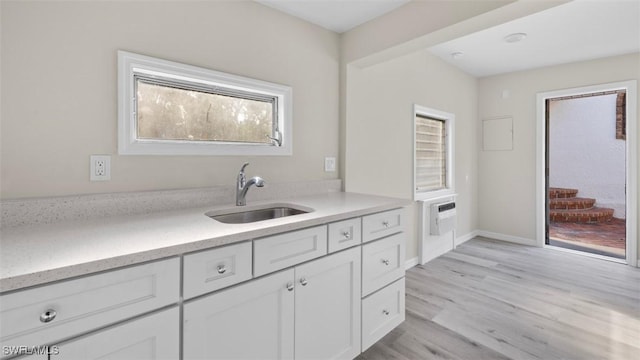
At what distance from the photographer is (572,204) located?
5.47m

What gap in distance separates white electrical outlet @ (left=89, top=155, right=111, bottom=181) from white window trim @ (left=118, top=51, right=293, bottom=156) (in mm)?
76

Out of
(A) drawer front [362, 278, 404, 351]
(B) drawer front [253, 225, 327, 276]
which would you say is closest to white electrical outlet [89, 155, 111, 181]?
(B) drawer front [253, 225, 327, 276]

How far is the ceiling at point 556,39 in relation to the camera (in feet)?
7.75

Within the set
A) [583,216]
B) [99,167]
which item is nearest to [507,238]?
[583,216]

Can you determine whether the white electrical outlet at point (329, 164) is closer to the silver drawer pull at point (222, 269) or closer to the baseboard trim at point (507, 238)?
the silver drawer pull at point (222, 269)

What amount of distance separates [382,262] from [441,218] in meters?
1.84

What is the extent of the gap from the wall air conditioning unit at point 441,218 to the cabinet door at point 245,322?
8.02ft

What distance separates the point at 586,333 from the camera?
1.98m

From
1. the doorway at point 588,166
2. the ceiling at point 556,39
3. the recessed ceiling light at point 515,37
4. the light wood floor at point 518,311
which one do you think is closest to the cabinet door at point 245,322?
the light wood floor at point 518,311

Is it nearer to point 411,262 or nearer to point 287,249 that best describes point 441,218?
point 411,262

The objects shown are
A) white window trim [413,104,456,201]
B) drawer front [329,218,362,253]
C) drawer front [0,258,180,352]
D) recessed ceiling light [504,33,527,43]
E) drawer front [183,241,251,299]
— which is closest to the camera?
drawer front [0,258,180,352]

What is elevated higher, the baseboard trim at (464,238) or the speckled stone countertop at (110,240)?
the speckled stone countertop at (110,240)

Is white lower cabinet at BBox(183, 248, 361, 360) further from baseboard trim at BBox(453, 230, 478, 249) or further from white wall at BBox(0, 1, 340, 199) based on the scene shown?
baseboard trim at BBox(453, 230, 478, 249)

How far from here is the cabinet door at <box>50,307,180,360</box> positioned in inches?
32.3
